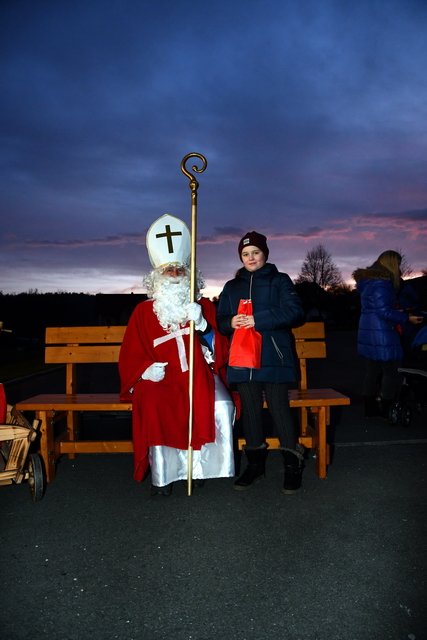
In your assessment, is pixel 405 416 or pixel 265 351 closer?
pixel 265 351

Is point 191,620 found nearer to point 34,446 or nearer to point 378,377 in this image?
point 34,446

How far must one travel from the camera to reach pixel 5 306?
23.3 meters

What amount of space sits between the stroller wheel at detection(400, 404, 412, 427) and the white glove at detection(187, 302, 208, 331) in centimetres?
302

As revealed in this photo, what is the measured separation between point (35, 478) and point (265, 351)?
6.36ft

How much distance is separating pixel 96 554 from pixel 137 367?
1.58m

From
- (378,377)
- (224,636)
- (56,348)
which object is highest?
(56,348)

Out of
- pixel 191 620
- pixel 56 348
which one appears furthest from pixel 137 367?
pixel 191 620

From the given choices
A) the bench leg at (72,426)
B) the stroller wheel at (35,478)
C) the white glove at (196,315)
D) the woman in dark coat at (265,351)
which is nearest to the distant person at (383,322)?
the woman in dark coat at (265,351)

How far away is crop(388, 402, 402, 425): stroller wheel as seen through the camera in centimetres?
621

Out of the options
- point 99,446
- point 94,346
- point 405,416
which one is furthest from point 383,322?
point 99,446

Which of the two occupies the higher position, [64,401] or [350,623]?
[64,401]

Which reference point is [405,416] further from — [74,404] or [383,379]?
[74,404]

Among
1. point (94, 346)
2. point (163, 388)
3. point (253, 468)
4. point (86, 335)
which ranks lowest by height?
point (253, 468)

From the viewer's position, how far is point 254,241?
4270 mm
